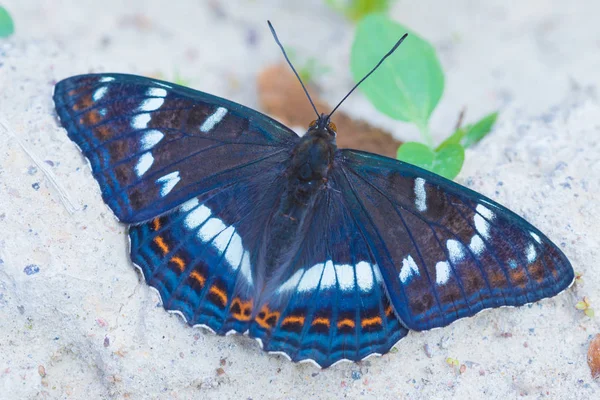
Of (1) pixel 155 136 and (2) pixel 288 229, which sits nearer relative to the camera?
(2) pixel 288 229

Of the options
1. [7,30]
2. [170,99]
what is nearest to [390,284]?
[170,99]

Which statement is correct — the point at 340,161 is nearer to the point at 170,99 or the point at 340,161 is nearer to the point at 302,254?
the point at 302,254

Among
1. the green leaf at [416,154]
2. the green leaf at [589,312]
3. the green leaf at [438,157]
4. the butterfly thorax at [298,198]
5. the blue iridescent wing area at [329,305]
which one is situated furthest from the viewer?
the green leaf at [416,154]

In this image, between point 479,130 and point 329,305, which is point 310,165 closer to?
point 329,305

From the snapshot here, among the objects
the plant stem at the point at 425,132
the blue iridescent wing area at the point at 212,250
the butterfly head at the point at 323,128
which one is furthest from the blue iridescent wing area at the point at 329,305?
the plant stem at the point at 425,132

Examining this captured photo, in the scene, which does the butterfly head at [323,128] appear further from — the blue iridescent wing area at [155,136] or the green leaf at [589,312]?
the green leaf at [589,312]

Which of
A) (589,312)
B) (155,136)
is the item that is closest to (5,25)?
(155,136)

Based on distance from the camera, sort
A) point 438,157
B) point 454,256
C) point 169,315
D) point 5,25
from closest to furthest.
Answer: point 454,256 < point 169,315 < point 438,157 < point 5,25
